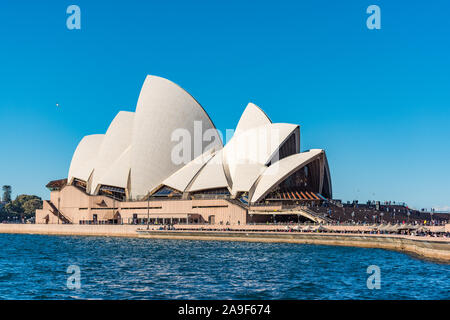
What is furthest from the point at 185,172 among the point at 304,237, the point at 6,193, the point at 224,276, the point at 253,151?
the point at 6,193

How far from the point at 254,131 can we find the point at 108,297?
49346 millimetres

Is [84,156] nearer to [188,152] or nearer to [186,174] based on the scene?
[188,152]

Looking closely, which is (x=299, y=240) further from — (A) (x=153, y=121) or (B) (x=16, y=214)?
(B) (x=16, y=214)

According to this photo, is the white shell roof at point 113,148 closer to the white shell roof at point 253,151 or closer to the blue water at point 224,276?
the white shell roof at point 253,151

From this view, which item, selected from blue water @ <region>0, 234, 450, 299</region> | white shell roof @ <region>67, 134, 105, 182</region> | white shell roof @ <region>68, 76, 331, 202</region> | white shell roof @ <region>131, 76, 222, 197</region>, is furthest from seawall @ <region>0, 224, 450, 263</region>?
white shell roof @ <region>67, 134, 105, 182</region>

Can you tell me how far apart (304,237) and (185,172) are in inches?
1127

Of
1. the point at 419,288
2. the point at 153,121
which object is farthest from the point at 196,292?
→ the point at 153,121

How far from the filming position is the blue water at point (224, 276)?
19047mm

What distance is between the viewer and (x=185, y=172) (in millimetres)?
71250

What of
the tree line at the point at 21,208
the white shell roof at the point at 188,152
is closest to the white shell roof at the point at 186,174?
the white shell roof at the point at 188,152

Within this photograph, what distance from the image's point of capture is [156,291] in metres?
19.5

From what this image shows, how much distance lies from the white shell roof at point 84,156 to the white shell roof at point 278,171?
35875mm

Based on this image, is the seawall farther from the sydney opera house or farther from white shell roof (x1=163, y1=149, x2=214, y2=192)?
white shell roof (x1=163, y1=149, x2=214, y2=192)

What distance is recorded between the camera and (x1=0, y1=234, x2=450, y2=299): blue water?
62.5 ft
